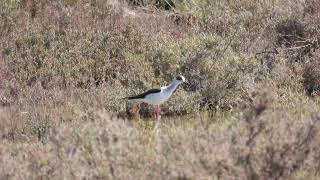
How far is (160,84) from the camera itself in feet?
30.5

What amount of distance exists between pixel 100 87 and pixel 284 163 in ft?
15.1

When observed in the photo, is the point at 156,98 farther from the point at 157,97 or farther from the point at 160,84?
the point at 160,84

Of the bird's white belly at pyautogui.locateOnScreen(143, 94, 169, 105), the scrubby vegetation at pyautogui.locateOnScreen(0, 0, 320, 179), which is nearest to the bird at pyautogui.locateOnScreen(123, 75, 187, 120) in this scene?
the bird's white belly at pyautogui.locateOnScreen(143, 94, 169, 105)

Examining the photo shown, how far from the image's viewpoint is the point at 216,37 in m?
9.75

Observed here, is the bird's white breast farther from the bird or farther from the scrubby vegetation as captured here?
the scrubby vegetation

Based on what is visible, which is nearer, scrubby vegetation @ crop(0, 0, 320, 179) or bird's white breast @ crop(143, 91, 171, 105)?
scrubby vegetation @ crop(0, 0, 320, 179)

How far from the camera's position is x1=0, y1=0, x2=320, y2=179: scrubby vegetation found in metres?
4.96

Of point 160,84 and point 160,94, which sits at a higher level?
point 160,94

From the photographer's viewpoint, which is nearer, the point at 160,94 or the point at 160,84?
the point at 160,94

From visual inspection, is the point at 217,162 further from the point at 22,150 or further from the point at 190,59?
the point at 190,59

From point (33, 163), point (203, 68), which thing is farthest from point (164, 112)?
point (33, 163)

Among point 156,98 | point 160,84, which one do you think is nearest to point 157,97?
point 156,98

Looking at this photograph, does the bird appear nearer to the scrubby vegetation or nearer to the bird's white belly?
the bird's white belly

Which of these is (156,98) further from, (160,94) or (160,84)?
(160,84)
